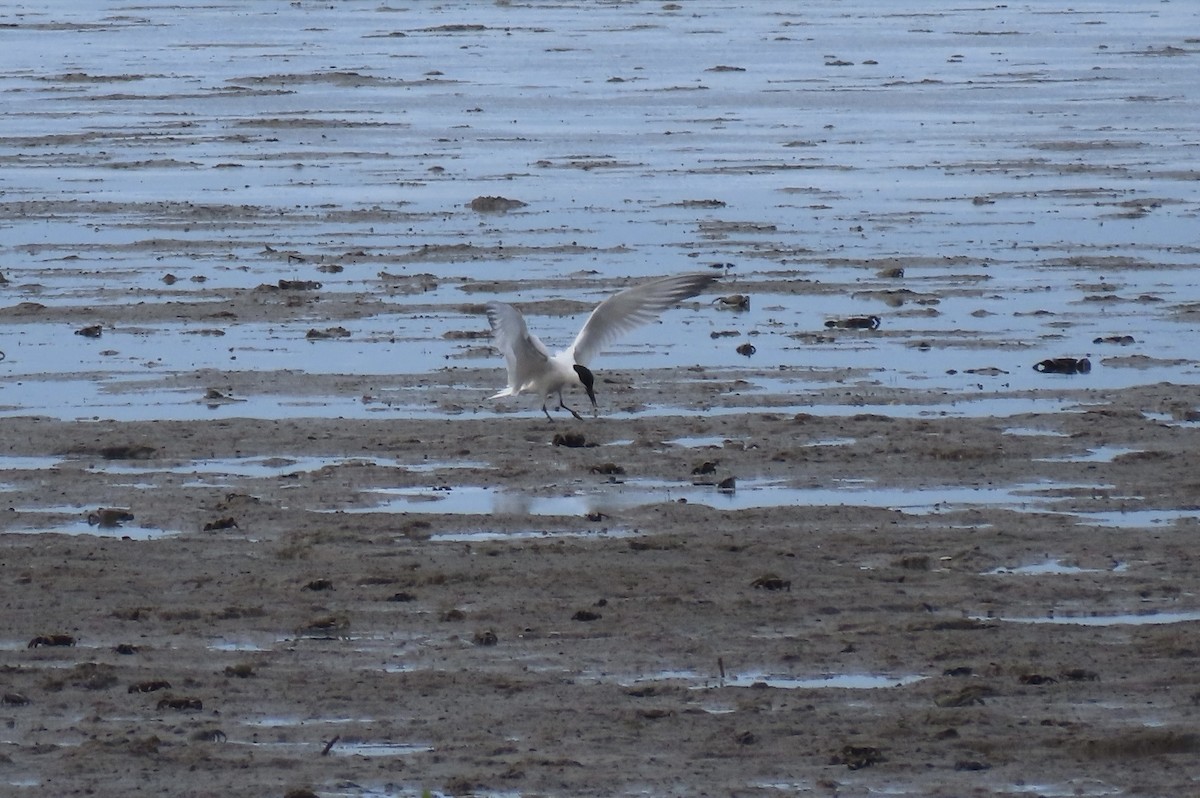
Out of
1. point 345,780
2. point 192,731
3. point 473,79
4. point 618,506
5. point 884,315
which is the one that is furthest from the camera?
point 473,79

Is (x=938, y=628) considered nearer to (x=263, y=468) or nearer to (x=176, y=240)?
(x=263, y=468)

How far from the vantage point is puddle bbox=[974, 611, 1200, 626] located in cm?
816

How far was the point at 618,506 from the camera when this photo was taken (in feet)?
Answer: 33.5

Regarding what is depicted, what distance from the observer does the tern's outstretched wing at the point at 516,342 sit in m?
12.1

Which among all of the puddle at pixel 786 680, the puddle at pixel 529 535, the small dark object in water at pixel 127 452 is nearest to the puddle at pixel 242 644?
the puddle at pixel 786 680

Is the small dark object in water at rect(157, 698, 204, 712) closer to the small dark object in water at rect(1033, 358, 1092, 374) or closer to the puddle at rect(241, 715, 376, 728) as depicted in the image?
the puddle at rect(241, 715, 376, 728)

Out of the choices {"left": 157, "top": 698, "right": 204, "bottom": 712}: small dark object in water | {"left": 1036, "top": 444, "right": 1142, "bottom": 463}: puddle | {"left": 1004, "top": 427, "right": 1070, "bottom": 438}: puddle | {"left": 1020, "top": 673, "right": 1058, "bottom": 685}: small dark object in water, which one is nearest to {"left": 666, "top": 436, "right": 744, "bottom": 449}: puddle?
{"left": 1004, "top": 427, "right": 1070, "bottom": 438}: puddle

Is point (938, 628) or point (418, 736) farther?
point (938, 628)

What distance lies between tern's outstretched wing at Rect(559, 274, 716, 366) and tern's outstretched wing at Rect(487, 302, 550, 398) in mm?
640

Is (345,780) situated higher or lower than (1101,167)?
higher

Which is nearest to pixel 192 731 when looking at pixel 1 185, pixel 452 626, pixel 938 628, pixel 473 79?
pixel 452 626

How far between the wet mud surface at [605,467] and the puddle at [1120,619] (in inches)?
1.3

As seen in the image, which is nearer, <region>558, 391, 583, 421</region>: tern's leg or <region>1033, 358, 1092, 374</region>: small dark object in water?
<region>558, 391, 583, 421</region>: tern's leg

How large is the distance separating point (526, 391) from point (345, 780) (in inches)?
236
